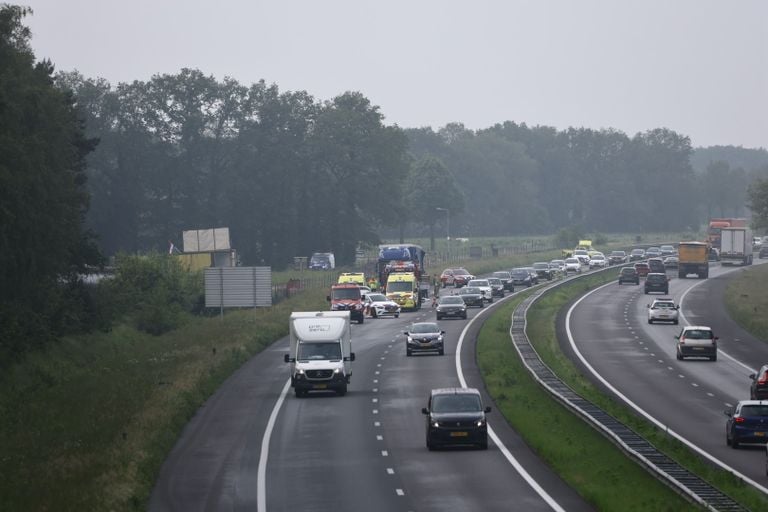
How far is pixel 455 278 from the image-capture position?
436ft

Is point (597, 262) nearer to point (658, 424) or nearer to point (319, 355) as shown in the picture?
point (319, 355)

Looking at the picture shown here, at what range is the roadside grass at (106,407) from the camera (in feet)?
115

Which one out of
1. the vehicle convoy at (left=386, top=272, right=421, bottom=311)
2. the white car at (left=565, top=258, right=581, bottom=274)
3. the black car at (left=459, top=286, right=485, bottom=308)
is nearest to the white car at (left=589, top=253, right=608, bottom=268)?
the white car at (left=565, top=258, right=581, bottom=274)

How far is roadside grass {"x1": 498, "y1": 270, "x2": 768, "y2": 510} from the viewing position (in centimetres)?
3269

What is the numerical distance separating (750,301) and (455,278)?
108 feet

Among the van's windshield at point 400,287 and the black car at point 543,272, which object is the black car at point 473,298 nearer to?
A: the van's windshield at point 400,287

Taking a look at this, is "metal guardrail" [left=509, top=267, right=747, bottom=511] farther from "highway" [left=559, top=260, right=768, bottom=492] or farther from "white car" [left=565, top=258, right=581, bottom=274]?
"white car" [left=565, top=258, right=581, bottom=274]

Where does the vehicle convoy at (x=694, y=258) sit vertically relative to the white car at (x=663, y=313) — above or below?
above

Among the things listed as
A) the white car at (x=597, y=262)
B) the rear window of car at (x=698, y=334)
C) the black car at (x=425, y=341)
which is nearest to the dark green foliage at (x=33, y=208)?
the black car at (x=425, y=341)

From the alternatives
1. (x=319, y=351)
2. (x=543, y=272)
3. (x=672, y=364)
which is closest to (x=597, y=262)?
(x=543, y=272)

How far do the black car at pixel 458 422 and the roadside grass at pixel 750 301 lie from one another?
45.5 meters

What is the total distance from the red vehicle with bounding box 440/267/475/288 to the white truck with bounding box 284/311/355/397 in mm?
77161

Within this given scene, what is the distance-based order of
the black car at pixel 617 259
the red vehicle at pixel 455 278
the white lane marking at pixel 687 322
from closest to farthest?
the white lane marking at pixel 687 322
the red vehicle at pixel 455 278
the black car at pixel 617 259

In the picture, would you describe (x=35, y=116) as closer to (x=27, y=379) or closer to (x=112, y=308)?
(x=27, y=379)
